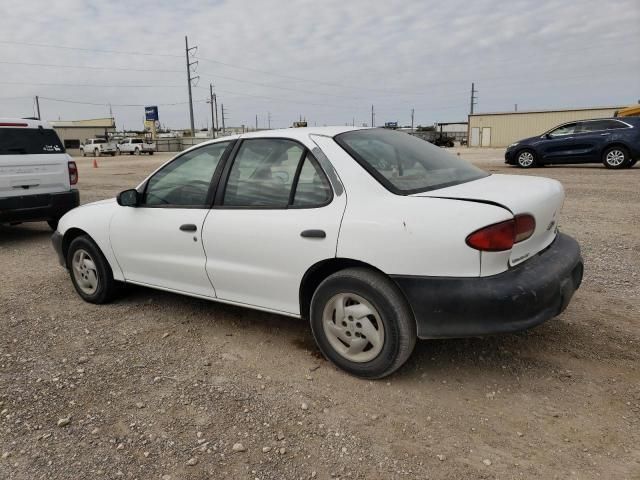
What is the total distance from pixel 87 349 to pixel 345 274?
6.83ft

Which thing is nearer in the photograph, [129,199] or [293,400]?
[293,400]

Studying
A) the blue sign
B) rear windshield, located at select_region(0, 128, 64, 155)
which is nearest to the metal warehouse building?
the blue sign

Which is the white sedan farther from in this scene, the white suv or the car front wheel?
the car front wheel

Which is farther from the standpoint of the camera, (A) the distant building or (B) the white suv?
(A) the distant building

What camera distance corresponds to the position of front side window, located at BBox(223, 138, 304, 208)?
3.30m

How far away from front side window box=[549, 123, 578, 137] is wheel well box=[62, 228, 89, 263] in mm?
14823

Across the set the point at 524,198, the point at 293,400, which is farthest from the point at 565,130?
the point at 293,400

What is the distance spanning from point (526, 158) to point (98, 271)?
48.6ft

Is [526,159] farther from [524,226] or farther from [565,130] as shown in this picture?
[524,226]

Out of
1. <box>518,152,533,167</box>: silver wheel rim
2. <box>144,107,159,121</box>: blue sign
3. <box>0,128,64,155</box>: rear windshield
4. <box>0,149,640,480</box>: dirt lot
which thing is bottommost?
→ <box>0,149,640,480</box>: dirt lot

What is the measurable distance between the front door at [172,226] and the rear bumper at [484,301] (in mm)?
1656

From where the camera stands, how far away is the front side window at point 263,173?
3.30 m

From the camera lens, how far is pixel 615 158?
14828 mm

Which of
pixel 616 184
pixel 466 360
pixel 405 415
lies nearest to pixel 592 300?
pixel 466 360
